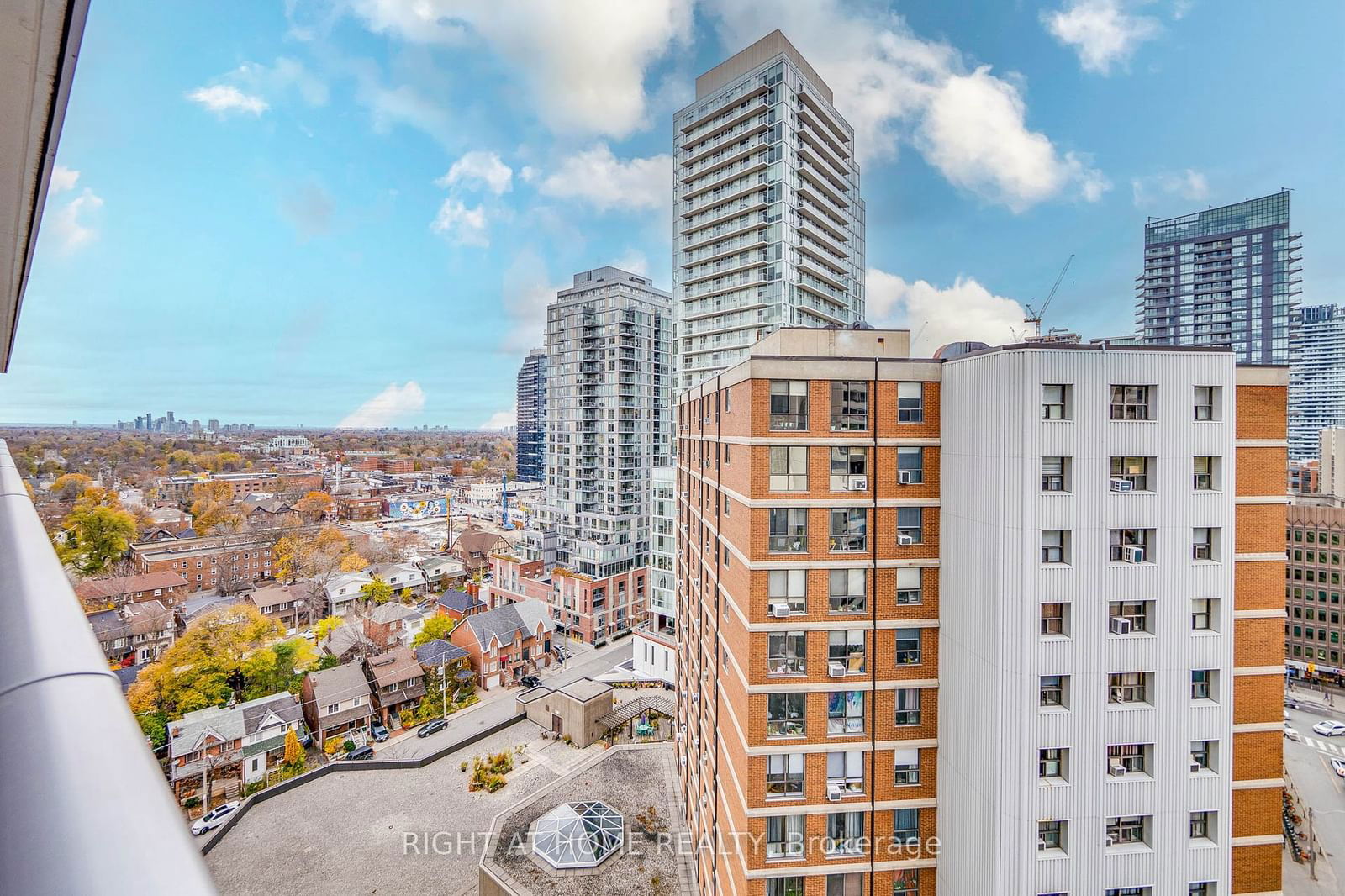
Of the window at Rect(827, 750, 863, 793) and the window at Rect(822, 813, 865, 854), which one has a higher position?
the window at Rect(827, 750, 863, 793)

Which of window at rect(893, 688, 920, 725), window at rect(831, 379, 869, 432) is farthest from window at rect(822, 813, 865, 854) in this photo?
window at rect(831, 379, 869, 432)

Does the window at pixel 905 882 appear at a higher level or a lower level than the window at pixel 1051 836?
lower

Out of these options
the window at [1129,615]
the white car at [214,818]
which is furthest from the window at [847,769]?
the white car at [214,818]

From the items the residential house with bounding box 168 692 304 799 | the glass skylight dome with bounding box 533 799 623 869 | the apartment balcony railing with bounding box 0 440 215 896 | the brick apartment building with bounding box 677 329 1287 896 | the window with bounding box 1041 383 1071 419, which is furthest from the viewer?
the residential house with bounding box 168 692 304 799

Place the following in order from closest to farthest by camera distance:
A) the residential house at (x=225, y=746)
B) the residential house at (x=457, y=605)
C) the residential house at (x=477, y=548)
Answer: the residential house at (x=225, y=746) < the residential house at (x=457, y=605) < the residential house at (x=477, y=548)

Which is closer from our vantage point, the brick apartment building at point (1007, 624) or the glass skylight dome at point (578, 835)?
the brick apartment building at point (1007, 624)

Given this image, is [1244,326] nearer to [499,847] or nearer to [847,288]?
[847,288]

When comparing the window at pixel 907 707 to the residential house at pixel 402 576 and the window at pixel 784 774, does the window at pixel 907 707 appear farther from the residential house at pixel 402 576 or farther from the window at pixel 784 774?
the residential house at pixel 402 576

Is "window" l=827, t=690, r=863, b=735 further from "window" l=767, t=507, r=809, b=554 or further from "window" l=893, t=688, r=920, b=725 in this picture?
"window" l=767, t=507, r=809, b=554
